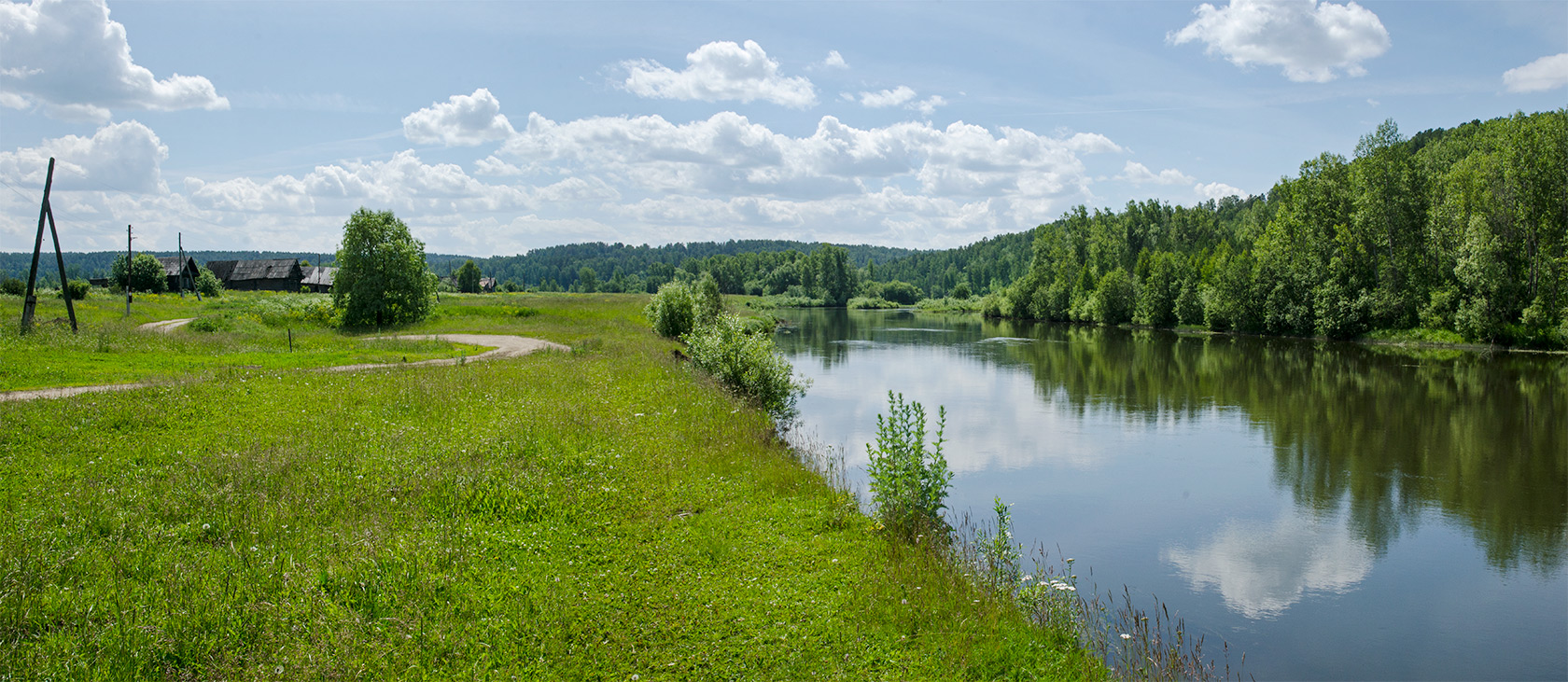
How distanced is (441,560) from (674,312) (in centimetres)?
3639

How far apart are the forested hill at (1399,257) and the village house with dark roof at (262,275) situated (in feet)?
302

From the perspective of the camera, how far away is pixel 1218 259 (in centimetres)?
7062

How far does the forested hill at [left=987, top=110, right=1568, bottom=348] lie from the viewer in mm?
45562

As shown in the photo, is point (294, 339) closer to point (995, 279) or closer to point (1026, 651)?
point (1026, 651)

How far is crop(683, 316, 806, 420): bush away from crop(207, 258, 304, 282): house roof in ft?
288

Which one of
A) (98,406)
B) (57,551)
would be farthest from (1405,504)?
(98,406)

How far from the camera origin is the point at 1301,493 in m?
17.5

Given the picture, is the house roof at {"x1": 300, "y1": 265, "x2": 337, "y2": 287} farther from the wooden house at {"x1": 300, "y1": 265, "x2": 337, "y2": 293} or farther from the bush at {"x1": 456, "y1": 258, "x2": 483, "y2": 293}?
the bush at {"x1": 456, "y1": 258, "x2": 483, "y2": 293}

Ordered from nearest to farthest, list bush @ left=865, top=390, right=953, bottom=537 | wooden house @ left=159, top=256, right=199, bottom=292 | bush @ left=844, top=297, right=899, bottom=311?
bush @ left=865, top=390, right=953, bottom=537 < wooden house @ left=159, top=256, right=199, bottom=292 < bush @ left=844, top=297, right=899, bottom=311

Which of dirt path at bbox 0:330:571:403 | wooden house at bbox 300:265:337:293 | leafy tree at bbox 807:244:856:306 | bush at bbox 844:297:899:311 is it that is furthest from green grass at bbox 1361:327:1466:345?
leafy tree at bbox 807:244:856:306

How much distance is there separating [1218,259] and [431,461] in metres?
74.8

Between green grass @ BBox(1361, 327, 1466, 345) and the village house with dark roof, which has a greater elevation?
the village house with dark roof

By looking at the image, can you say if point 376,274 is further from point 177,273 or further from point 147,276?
point 177,273

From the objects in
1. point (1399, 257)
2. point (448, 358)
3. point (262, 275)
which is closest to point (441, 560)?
point (448, 358)
